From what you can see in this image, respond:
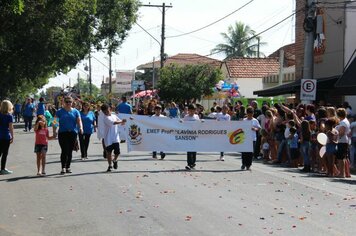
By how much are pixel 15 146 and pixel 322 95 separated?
1429 centimetres

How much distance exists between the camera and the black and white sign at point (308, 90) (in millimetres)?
20500

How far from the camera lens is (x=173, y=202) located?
1046 cm

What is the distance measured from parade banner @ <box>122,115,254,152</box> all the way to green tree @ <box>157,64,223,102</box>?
1166 inches

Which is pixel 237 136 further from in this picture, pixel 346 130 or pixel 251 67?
pixel 251 67

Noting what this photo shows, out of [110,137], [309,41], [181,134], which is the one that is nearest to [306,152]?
[181,134]

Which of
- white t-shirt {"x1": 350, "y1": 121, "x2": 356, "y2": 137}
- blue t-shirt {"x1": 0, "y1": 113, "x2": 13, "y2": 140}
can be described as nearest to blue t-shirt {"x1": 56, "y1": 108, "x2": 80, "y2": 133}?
blue t-shirt {"x1": 0, "y1": 113, "x2": 13, "y2": 140}

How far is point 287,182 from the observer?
13.7 m

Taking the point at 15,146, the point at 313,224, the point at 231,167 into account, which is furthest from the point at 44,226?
the point at 15,146

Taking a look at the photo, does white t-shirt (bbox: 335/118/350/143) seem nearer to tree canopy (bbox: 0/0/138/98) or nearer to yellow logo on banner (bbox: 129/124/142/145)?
yellow logo on banner (bbox: 129/124/142/145)

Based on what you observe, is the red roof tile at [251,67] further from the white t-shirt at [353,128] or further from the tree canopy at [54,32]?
the white t-shirt at [353,128]

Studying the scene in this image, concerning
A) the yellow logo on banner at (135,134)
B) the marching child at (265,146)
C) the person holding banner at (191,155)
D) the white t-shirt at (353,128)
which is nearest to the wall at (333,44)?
the marching child at (265,146)

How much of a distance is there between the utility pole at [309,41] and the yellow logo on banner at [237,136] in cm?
491

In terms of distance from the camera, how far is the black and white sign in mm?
20500

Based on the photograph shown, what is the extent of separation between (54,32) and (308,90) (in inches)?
623
